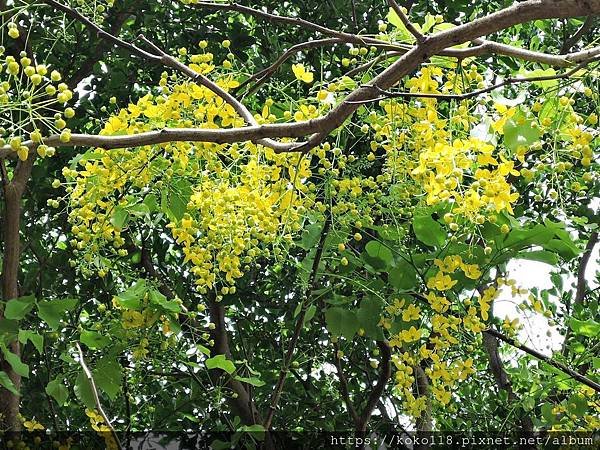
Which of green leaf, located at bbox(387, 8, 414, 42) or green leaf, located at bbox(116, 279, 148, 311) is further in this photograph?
green leaf, located at bbox(116, 279, 148, 311)

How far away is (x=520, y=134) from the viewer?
118 cm

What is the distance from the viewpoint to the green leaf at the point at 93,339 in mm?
1676

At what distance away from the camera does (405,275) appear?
1.56 metres

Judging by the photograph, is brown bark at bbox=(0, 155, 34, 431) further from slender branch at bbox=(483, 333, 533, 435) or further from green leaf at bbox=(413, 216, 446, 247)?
slender branch at bbox=(483, 333, 533, 435)

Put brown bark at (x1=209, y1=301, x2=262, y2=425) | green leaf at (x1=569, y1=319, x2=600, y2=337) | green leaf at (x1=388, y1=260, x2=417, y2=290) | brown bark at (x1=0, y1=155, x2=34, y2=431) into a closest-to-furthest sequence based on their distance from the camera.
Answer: green leaf at (x1=388, y1=260, x2=417, y2=290) → green leaf at (x1=569, y1=319, x2=600, y2=337) → brown bark at (x1=0, y1=155, x2=34, y2=431) → brown bark at (x1=209, y1=301, x2=262, y2=425)

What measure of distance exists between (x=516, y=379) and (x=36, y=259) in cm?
128

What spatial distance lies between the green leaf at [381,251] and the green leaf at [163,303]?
1.18 feet

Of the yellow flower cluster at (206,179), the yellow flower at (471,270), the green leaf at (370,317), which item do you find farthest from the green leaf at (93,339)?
the yellow flower at (471,270)

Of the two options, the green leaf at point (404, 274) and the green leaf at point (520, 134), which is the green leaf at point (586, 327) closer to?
the green leaf at point (404, 274)

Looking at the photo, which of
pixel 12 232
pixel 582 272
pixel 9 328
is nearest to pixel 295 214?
pixel 9 328

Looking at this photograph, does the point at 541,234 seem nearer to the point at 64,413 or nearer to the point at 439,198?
the point at 439,198

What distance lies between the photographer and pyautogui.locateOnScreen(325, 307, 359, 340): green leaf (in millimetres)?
1614

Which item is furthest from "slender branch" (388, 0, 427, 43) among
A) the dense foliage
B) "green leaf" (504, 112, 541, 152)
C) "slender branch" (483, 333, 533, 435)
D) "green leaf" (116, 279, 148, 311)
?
"slender branch" (483, 333, 533, 435)

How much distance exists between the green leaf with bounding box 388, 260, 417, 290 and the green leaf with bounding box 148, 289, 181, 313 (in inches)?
15.5
